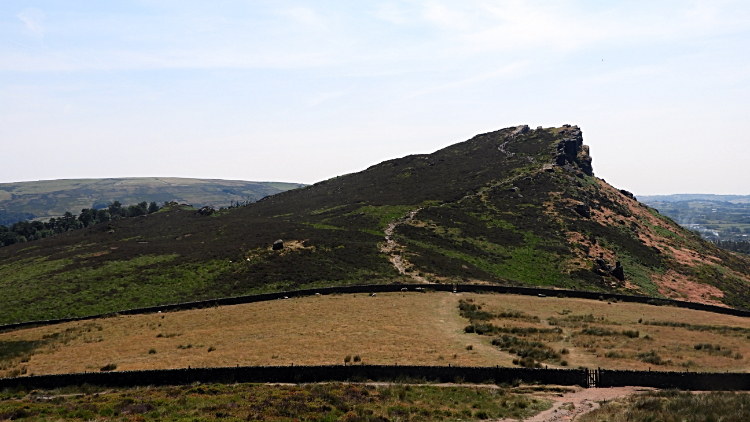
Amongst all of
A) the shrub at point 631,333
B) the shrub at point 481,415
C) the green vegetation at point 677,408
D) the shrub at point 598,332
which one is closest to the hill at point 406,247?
the shrub at point 598,332

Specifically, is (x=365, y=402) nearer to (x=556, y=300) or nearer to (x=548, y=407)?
(x=548, y=407)

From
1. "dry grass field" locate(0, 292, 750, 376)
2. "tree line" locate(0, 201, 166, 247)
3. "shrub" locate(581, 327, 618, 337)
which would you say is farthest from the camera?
"tree line" locate(0, 201, 166, 247)

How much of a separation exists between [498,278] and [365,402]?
172ft

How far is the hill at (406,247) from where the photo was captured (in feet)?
228

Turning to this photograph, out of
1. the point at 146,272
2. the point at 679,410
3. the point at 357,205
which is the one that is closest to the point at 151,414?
the point at 679,410

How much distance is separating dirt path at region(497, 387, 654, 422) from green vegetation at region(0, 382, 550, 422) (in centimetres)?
68

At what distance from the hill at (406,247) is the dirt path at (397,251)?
298mm

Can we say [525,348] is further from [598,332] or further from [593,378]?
[598,332]

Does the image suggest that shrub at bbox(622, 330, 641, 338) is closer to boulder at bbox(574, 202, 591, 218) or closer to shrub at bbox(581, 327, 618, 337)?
shrub at bbox(581, 327, 618, 337)

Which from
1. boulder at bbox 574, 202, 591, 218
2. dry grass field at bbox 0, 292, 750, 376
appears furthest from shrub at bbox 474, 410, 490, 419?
boulder at bbox 574, 202, 591, 218

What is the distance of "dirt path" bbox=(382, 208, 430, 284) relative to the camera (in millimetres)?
72750

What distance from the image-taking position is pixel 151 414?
24.7 metres

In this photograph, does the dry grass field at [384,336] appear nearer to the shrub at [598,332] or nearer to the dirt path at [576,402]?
the shrub at [598,332]

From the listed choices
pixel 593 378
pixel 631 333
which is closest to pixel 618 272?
pixel 631 333
